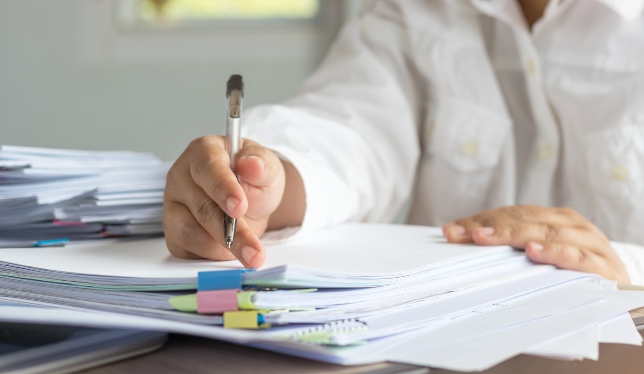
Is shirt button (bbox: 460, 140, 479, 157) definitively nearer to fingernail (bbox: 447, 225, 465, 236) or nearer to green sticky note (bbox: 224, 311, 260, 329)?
fingernail (bbox: 447, 225, 465, 236)

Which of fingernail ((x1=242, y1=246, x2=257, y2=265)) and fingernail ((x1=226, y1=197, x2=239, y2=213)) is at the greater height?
fingernail ((x1=226, y1=197, x2=239, y2=213))

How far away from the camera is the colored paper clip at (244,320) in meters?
0.40

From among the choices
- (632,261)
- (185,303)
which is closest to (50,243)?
(185,303)

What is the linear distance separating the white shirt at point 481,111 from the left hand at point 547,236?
307 millimetres

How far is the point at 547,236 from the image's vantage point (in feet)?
2.21

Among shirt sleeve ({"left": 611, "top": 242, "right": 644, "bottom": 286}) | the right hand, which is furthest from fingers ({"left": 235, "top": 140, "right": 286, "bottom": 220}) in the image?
shirt sleeve ({"left": 611, "top": 242, "right": 644, "bottom": 286})

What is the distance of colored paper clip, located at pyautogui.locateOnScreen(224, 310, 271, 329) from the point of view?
40 cm

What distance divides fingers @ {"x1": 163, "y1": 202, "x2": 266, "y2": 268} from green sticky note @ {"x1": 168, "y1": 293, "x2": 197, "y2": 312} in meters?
0.09

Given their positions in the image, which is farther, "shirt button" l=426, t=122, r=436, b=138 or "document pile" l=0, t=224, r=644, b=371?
"shirt button" l=426, t=122, r=436, b=138

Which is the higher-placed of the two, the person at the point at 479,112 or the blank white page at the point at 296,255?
the person at the point at 479,112

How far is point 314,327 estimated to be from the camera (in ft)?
1.35

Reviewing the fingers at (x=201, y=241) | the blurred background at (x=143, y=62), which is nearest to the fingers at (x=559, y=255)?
the fingers at (x=201, y=241)

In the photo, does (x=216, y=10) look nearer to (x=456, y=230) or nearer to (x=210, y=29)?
(x=210, y=29)

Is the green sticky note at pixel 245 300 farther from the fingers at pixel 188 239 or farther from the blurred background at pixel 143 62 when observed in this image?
the blurred background at pixel 143 62
